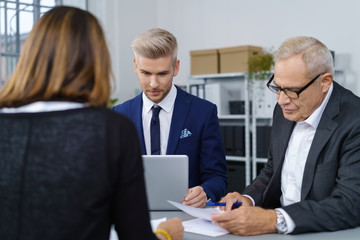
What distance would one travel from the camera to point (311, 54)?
1.83 m

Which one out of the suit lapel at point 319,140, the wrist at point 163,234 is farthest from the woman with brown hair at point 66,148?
the suit lapel at point 319,140

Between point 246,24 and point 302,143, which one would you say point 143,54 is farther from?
point 246,24

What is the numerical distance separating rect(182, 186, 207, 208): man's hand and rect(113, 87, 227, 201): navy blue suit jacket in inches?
9.9

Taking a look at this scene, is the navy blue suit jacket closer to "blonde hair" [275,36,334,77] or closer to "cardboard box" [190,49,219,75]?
"blonde hair" [275,36,334,77]

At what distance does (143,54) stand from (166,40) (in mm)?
129

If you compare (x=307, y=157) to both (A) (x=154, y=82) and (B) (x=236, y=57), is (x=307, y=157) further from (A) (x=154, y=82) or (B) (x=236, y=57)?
(B) (x=236, y=57)

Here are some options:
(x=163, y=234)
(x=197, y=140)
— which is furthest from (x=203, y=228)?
(x=197, y=140)

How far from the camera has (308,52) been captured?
1.83 m

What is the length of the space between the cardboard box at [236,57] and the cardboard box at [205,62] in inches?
2.8

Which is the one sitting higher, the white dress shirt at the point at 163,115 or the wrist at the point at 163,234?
the white dress shirt at the point at 163,115

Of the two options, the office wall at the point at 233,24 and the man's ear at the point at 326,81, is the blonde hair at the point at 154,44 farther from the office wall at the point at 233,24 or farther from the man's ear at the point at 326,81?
the office wall at the point at 233,24

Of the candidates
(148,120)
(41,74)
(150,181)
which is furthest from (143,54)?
(41,74)

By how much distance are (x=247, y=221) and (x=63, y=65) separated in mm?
876

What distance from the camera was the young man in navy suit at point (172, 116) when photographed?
7.17ft
